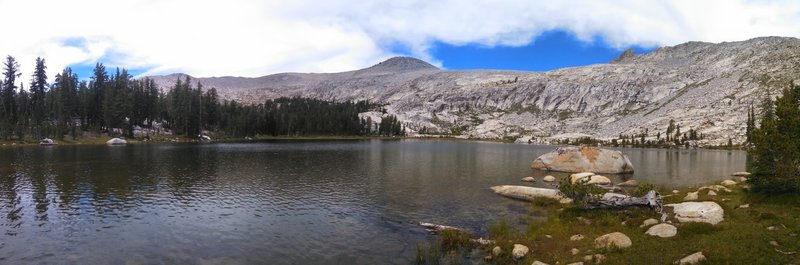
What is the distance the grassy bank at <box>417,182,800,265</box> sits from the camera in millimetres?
19609

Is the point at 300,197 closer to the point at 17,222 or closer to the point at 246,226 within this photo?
the point at 246,226

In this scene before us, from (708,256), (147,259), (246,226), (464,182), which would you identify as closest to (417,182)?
(464,182)

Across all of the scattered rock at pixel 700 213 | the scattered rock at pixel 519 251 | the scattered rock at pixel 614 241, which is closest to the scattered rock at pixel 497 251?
the scattered rock at pixel 519 251

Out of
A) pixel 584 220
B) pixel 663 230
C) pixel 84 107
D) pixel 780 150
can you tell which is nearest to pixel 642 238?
pixel 663 230

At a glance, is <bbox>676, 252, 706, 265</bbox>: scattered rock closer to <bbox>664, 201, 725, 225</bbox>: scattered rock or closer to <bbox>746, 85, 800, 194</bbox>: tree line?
<bbox>664, 201, 725, 225</bbox>: scattered rock

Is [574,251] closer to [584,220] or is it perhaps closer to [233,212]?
[584,220]

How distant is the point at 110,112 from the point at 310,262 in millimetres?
166939

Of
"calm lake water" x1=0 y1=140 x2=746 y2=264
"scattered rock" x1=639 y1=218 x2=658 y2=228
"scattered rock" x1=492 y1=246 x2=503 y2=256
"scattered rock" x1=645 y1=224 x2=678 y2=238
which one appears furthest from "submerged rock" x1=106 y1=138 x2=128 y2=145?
"scattered rock" x1=645 y1=224 x2=678 y2=238

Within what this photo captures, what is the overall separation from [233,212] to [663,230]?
3239 centimetres

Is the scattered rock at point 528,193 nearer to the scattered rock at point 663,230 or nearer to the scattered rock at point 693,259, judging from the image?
the scattered rock at point 663,230

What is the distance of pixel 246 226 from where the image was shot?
3297 centimetres

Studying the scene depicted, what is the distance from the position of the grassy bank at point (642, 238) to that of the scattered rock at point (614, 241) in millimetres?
455

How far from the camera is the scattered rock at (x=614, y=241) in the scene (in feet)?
74.7

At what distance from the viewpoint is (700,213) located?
27547 millimetres
